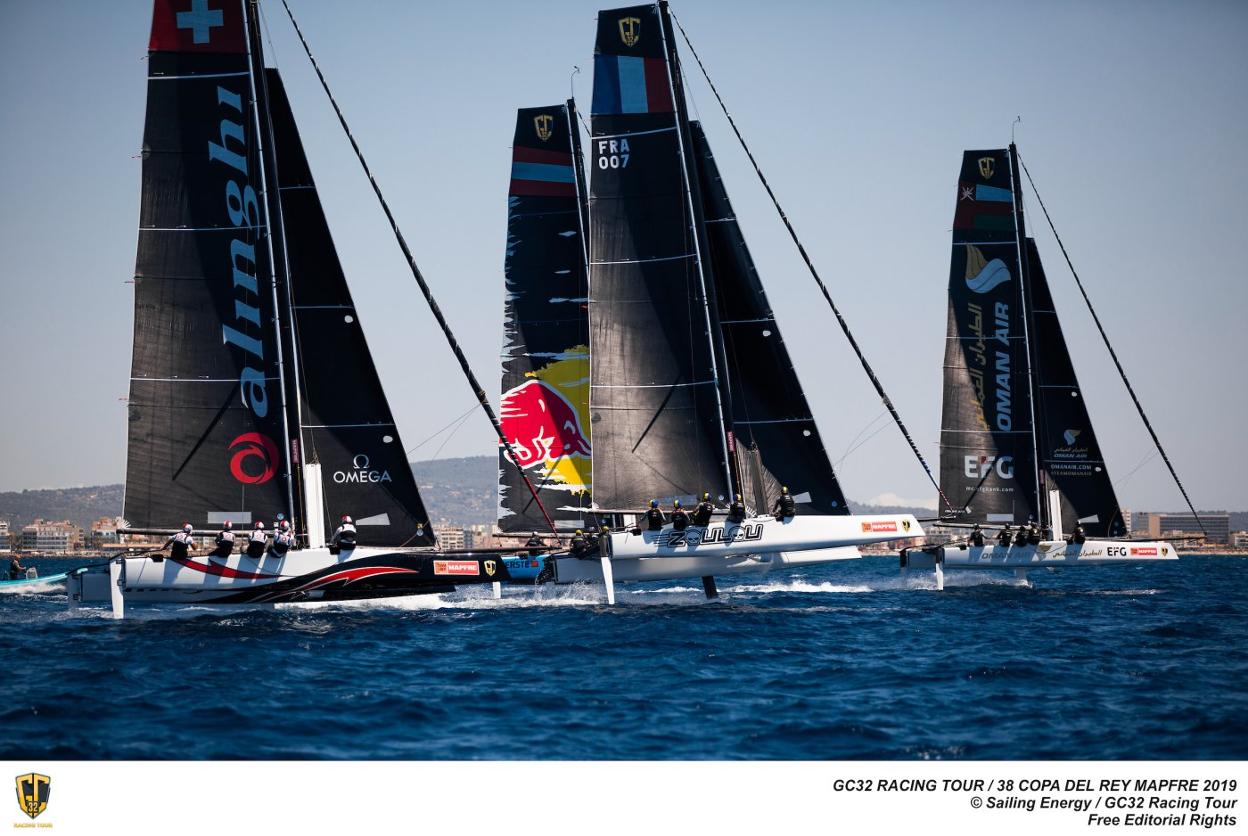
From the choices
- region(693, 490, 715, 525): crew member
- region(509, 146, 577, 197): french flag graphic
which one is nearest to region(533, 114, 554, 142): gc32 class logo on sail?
region(509, 146, 577, 197): french flag graphic

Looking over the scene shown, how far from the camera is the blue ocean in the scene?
1351cm

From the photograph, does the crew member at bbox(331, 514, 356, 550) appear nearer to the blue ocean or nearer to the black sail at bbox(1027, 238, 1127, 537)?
the blue ocean

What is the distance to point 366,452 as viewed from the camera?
25.3 m

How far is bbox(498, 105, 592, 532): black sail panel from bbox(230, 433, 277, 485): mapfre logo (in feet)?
31.6

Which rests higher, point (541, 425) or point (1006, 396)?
point (1006, 396)

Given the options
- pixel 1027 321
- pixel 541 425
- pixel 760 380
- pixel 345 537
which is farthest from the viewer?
pixel 1027 321

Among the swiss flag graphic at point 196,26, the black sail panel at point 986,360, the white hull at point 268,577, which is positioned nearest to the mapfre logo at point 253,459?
the white hull at point 268,577

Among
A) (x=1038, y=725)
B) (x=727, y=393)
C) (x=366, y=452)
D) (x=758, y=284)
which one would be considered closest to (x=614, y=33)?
(x=758, y=284)

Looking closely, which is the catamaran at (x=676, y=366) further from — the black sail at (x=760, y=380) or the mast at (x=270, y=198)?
the mast at (x=270, y=198)

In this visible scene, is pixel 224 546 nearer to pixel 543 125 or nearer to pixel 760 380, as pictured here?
pixel 760 380

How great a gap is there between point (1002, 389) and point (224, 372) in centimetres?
2403

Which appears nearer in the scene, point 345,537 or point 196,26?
point 345,537

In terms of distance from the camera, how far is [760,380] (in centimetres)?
2884
